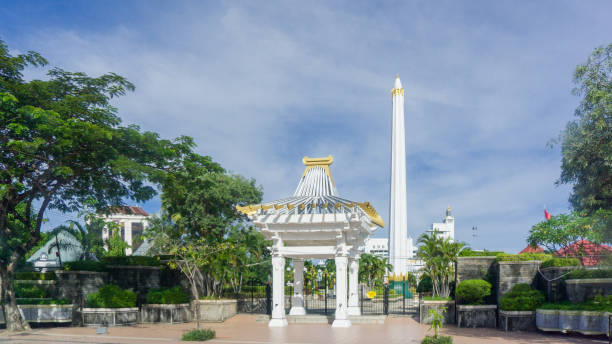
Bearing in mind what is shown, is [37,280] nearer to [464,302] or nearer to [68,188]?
[68,188]

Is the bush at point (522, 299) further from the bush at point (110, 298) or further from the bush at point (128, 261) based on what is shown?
the bush at point (128, 261)

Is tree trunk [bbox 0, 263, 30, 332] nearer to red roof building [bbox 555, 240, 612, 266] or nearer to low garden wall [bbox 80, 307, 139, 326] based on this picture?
low garden wall [bbox 80, 307, 139, 326]

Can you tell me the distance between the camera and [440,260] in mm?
28094

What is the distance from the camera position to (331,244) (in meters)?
25.3

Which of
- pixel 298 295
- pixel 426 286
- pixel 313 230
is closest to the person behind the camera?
pixel 313 230

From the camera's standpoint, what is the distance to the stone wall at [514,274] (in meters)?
22.8

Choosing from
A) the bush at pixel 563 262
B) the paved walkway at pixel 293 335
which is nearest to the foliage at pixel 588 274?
the bush at pixel 563 262

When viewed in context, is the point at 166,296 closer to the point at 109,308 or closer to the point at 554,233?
the point at 109,308

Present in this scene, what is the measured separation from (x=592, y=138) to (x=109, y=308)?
21.8 metres

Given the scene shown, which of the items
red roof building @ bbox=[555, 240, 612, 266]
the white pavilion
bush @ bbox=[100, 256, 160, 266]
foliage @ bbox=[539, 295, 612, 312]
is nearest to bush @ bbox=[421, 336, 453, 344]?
foliage @ bbox=[539, 295, 612, 312]

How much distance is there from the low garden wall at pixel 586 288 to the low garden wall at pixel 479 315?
386cm

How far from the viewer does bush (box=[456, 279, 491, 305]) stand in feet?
77.3

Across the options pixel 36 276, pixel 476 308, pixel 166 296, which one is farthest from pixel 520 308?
pixel 36 276

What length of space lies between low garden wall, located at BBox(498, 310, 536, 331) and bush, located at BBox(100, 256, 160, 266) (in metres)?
18.4
